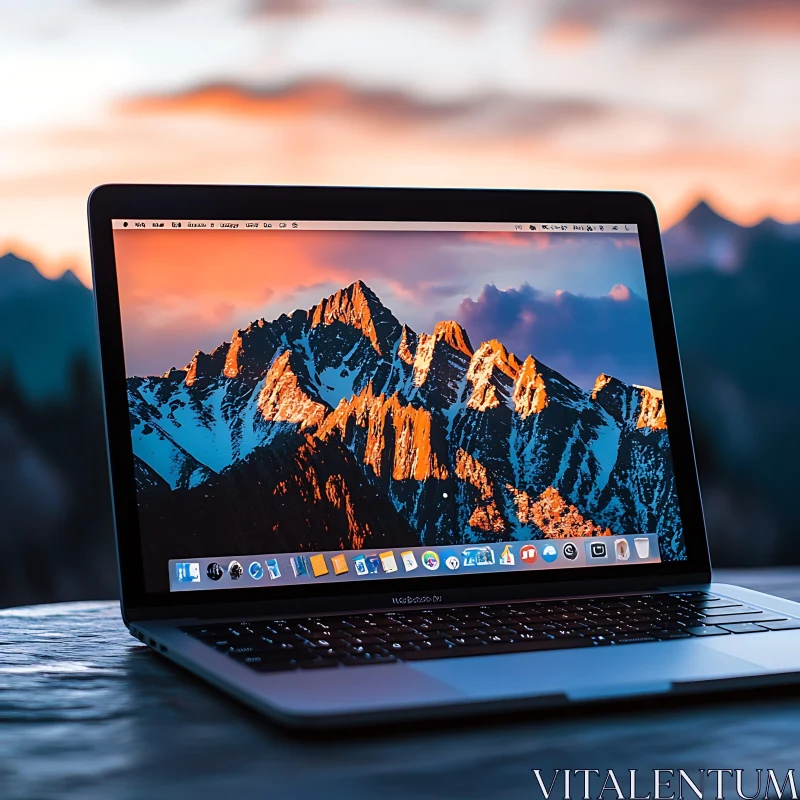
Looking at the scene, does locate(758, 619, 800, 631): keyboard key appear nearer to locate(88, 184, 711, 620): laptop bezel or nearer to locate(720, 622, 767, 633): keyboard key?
locate(720, 622, 767, 633): keyboard key

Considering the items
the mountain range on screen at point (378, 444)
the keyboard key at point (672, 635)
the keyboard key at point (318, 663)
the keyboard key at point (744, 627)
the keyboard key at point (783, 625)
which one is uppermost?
the mountain range on screen at point (378, 444)

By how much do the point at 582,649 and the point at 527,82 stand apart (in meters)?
2.53

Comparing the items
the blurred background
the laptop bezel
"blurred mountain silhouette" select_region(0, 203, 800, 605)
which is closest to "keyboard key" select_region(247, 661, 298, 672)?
the laptop bezel

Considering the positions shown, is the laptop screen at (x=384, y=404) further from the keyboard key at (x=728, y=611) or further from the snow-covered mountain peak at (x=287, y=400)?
the keyboard key at (x=728, y=611)

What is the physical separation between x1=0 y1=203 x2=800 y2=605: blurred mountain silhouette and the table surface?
2.56 meters

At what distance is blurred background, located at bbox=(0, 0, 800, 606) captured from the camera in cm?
283

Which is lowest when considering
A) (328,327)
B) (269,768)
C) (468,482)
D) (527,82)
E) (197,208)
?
(269,768)

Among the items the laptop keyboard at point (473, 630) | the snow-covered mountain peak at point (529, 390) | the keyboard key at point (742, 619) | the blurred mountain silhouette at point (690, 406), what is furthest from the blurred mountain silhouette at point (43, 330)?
the keyboard key at point (742, 619)

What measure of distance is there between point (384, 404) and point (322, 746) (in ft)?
1.47

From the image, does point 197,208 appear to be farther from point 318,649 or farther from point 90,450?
point 90,450

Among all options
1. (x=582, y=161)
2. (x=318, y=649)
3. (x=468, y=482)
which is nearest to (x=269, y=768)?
(x=318, y=649)

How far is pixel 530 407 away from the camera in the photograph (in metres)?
0.98

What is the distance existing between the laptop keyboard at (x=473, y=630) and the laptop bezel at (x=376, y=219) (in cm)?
5

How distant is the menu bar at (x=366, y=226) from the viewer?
0.93 m
